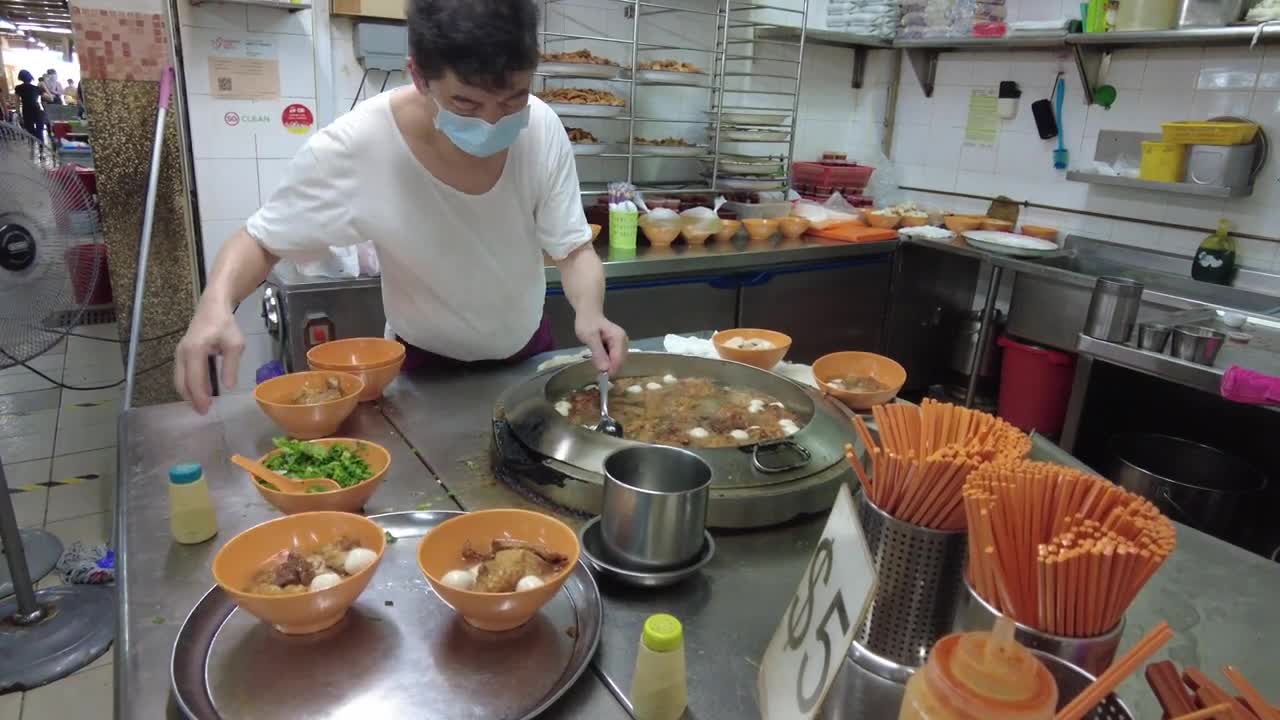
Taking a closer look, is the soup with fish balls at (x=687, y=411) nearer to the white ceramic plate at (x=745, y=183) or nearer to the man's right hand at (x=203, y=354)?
the man's right hand at (x=203, y=354)

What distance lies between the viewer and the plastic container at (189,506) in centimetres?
118

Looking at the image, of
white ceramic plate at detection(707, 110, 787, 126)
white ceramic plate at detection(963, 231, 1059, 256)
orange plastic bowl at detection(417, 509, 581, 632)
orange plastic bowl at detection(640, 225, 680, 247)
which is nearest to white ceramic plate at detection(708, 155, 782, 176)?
white ceramic plate at detection(707, 110, 787, 126)

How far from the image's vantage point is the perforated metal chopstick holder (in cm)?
91

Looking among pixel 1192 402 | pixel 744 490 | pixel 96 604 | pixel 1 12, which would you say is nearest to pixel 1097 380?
pixel 1192 402

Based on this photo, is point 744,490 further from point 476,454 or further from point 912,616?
point 476,454

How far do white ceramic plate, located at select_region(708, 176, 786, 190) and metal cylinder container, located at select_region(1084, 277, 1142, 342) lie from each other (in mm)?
1867

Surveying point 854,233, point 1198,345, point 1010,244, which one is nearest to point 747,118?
point 854,233

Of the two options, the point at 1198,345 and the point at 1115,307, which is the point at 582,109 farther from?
the point at 1198,345

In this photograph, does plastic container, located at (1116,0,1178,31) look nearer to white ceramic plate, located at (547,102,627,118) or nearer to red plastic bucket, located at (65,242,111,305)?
white ceramic plate, located at (547,102,627,118)

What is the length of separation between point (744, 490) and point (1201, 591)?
0.72m

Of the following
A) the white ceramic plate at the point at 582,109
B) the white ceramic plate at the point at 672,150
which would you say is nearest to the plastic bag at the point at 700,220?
the white ceramic plate at the point at 672,150

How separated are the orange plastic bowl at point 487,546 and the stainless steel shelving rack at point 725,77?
286cm

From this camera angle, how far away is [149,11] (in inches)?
127

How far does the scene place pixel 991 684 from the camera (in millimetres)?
620
